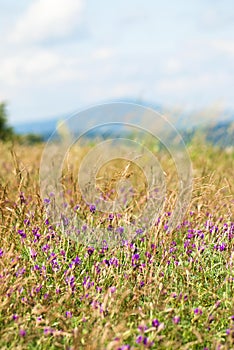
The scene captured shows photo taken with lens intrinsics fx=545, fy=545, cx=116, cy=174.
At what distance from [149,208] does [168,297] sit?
1616 mm

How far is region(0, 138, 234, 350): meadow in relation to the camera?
263 cm

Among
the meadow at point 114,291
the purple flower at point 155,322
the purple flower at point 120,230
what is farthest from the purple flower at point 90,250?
the purple flower at point 155,322

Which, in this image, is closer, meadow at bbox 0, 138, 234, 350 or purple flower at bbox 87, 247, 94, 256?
meadow at bbox 0, 138, 234, 350

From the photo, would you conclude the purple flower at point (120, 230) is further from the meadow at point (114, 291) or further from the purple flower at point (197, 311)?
the purple flower at point (197, 311)

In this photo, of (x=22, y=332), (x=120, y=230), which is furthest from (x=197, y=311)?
(x=120, y=230)

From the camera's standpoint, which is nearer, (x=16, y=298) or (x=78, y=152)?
(x=16, y=298)

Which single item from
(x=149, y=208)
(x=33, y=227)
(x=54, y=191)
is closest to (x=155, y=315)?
(x=33, y=227)

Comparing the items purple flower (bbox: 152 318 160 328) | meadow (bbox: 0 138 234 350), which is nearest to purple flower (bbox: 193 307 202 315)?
Answer: meadow (bbox: 0 138 234 350)

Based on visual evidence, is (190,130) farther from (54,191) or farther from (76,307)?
(76,307)

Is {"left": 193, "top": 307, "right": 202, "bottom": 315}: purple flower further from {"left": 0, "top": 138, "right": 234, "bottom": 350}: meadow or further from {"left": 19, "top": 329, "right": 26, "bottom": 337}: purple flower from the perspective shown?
{"left": 19, "top": 329, "right": 26, "bottom": 337}: purple flower

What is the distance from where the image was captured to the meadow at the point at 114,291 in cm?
263

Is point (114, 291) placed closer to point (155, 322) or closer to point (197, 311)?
point (155, 322)

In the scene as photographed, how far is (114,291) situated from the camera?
9.57ft

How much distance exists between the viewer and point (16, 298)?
112 inches
